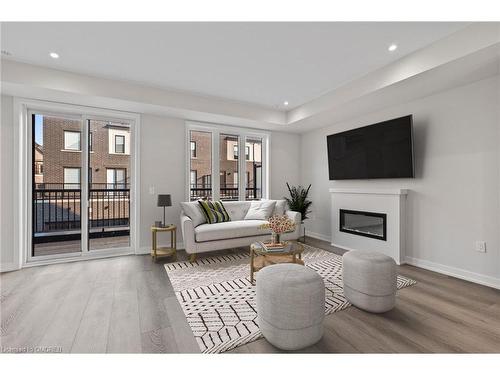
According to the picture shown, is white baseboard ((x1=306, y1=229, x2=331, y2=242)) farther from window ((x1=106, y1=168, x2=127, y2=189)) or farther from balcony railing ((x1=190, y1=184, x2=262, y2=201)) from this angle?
window ((x1=106, y1=168, x2=127, y2=189))

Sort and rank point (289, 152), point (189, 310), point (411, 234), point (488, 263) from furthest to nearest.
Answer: point (289, 152) → point (411, 234) → point (488, 263) → point (189, 310)

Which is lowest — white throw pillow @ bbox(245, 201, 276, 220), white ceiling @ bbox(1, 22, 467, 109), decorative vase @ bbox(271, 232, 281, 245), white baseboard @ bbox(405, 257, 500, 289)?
white baseboard @ bbox(405, 257, 500, 289)

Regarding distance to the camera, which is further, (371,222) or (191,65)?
(371,222)

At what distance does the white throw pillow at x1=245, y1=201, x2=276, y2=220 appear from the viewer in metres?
4.29

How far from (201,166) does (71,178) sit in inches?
83.5

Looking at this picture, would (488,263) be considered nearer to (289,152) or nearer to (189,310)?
(189,310)

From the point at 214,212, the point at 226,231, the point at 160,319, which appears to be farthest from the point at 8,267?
the point at 226,231

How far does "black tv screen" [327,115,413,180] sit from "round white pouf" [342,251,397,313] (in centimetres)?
185

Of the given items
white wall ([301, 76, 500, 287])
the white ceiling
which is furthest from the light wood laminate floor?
→ the white ceiling

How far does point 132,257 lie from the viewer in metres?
3.72

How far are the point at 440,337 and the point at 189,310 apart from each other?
2.02 m

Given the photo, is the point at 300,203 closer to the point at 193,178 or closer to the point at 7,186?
the point at 193,178
